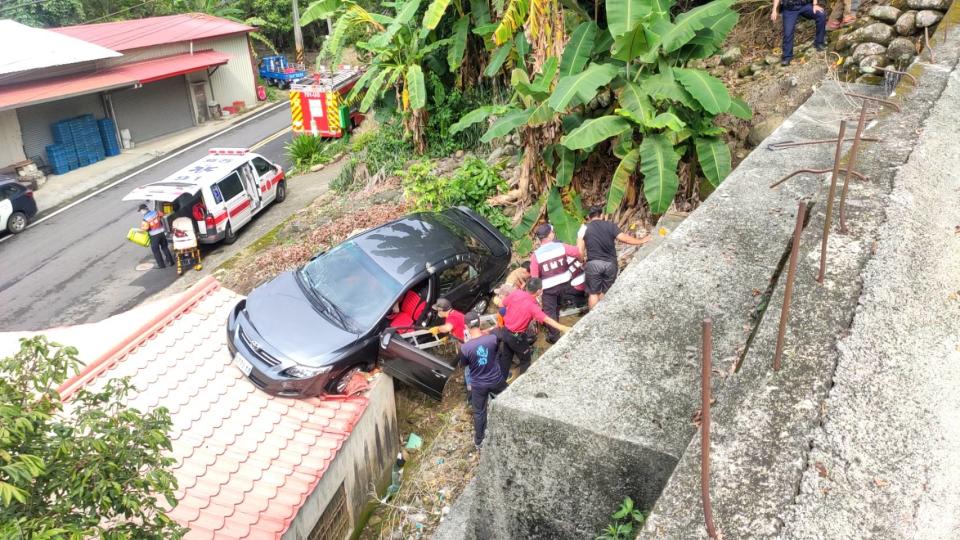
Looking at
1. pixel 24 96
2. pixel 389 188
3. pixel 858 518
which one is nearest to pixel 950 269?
pixel 858 518

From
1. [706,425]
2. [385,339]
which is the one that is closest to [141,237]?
[385,339]

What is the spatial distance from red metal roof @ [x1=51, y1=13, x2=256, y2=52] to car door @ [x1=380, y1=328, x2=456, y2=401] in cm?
1879

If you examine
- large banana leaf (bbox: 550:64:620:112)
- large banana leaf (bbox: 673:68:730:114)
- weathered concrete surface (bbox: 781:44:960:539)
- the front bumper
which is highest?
large banana leaf (bbox: 550:64:620:112)

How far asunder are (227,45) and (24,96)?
10.1m

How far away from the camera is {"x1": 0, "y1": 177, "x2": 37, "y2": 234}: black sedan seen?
14.2m

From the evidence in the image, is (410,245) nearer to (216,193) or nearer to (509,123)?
(509,123)

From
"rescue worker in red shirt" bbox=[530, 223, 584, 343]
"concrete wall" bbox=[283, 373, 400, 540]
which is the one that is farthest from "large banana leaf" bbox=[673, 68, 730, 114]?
"concrete wall" bbox=[283, 373, 400, 540]

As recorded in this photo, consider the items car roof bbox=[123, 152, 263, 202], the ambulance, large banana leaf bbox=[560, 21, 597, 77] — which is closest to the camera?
large banana leaf bbox=[560, 21, 597, 77]

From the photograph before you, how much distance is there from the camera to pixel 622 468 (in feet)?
11.8

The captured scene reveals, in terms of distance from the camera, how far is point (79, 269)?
42.0 ft

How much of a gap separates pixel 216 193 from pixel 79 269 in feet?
10.2

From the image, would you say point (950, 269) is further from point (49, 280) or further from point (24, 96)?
point (24, 96)

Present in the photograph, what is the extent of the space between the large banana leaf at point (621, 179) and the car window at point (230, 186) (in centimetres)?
762

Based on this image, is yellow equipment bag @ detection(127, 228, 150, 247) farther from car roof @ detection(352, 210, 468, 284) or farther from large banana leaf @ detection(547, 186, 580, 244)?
large banana leaf @ detection(547, 186, 580, 244)
